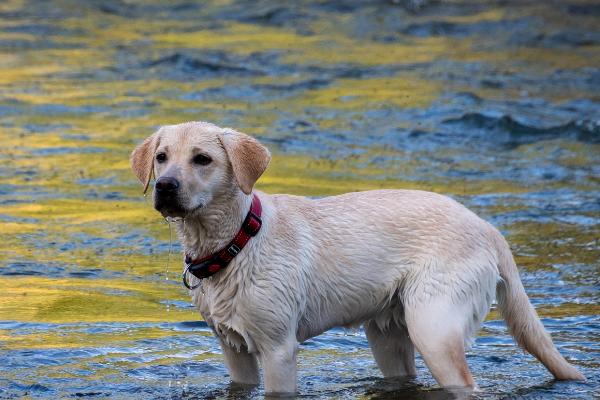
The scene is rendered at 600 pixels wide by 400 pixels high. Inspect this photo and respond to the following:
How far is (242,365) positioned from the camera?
7.55m

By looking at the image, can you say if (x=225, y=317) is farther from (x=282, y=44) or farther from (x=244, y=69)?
(x=282, y=44)

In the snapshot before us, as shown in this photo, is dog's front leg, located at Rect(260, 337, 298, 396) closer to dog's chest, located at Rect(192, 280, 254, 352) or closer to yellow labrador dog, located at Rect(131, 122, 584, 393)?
yellow labrador dog, located at Rect(131, 122, 584, 393)

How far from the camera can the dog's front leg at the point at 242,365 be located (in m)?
7.49

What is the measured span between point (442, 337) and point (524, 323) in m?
0.71

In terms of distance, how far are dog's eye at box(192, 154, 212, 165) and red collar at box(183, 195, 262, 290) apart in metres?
0.43

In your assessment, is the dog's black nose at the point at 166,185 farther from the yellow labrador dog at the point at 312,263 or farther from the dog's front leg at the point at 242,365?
the dog's front leg at the point at 242,365

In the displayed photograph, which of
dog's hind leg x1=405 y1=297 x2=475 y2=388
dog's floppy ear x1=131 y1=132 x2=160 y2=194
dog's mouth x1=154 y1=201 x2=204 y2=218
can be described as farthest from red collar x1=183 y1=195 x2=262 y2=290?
dog's hind leg x1=405 y1=297 x2=475 y2=388

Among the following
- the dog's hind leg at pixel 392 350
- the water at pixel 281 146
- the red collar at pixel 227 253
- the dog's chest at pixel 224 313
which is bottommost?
the water at pixel 281 146

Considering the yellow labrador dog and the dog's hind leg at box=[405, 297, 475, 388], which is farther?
the dog's hind leg at box=[405, 297, 475, 388]

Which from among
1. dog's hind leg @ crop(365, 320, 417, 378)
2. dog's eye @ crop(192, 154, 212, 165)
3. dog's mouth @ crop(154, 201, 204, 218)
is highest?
dog's eye @ crop(192, 154, 212, 165)

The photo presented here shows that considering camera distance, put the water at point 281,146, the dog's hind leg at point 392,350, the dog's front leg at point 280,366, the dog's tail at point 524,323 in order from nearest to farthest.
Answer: the dog's front leg at point 280,366 → the dog's tail at point 524,323 → the dog's hind leg at point 392,350 → the water at point 281,146

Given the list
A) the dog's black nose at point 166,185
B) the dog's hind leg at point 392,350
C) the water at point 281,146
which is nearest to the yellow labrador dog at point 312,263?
the dog's black nose at point 166,185

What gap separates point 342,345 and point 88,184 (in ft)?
21.7

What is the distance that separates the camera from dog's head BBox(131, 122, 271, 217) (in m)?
6.85
